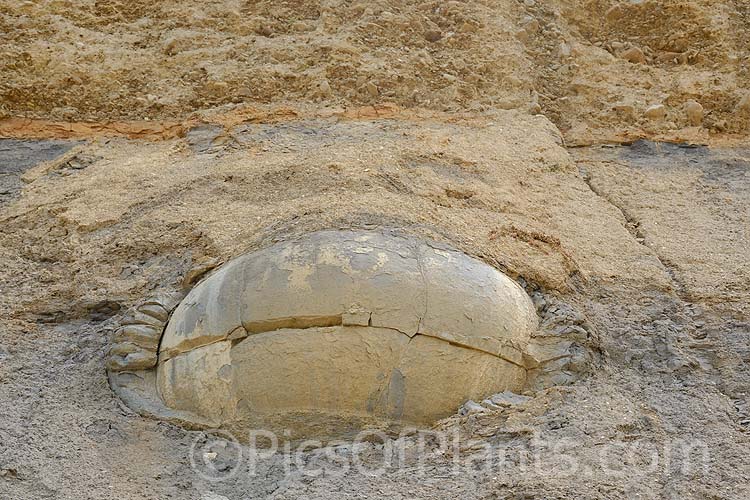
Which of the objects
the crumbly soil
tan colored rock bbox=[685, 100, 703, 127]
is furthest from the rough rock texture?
tan colored rock bbox=[685, 100, 703, 127]

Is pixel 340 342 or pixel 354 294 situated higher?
pixel 354 294

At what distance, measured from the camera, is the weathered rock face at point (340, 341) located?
12.2 feet

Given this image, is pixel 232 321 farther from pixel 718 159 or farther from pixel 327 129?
pixel 718 159

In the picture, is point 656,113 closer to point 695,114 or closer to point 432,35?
point 695,114

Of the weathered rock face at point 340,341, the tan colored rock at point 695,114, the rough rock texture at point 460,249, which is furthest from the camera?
the tan colored rock at point 695,114

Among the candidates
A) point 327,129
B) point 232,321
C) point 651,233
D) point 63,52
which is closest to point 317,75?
point 327,129

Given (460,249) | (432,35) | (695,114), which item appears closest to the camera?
(460,249)

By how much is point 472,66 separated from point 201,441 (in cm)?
353

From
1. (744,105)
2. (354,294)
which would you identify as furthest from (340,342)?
(744,105)

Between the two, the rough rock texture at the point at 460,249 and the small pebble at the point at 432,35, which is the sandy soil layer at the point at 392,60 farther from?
the rough rock texture at the point at 460,249

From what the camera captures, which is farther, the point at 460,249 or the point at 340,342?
the point at 460,249

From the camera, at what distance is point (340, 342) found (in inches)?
148

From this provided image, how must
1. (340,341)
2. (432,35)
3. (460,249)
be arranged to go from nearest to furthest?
1. (340,341)
2. (460,249)
3. (432,35)

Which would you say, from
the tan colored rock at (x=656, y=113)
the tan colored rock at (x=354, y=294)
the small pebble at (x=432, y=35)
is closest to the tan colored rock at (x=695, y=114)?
the tan colored rock at (x=656, y=113)
